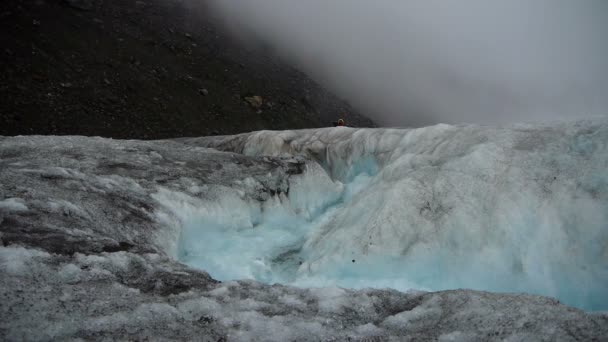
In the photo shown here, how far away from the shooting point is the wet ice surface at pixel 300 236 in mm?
2920

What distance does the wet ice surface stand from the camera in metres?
2.92

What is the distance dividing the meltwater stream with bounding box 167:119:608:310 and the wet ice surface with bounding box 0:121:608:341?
0.02 metres

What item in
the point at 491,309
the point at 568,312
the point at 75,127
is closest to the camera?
the point at 568,312

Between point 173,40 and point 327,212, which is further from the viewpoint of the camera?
point 173,40

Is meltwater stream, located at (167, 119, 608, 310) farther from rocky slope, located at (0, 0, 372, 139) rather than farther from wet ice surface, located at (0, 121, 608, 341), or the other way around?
rocky slope, located at (0, 0, 372, 139)

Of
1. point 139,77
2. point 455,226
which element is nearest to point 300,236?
point 455,226

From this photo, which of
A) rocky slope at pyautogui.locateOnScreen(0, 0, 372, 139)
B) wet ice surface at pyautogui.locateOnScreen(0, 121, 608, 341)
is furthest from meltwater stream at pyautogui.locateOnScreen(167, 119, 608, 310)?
rocky slope at pyautogui.locateOnScreen(0, 0, 372, 139)

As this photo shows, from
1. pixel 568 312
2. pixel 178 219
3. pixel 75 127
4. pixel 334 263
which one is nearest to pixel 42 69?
→ pixel 75 127

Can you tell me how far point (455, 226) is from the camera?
5.49 m

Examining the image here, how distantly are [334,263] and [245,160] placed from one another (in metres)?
3.68

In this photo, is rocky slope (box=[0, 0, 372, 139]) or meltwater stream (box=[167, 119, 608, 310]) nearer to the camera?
meltwater stream (box=[167, 119, 608, 310])

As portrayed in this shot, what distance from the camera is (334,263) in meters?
5.82

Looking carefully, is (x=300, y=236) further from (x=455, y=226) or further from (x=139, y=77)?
(x=139, y=77)

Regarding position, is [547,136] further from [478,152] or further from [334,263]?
[334,263]
